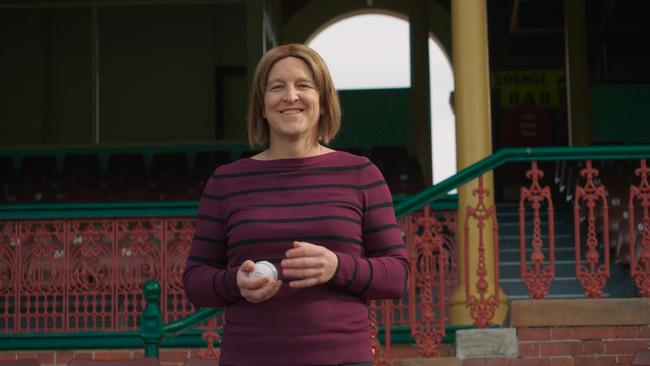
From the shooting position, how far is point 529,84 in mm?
16734

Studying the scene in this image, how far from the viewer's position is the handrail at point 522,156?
614 cm

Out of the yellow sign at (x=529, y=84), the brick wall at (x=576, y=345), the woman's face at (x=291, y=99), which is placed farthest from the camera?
the yellow sign at (x=529, y=84)

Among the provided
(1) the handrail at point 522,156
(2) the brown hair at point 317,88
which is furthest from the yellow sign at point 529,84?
(2) the brown hair at point 317,88

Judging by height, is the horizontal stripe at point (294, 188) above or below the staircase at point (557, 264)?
above

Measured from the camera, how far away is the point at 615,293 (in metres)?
7.62

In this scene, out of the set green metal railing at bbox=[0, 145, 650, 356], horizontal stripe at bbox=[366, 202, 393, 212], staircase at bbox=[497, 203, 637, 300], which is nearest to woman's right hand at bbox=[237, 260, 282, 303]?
horizontal stripe at bbox=[366, 202, 393, 212]

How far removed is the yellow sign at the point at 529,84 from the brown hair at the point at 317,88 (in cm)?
1474

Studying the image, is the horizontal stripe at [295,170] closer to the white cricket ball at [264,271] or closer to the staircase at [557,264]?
the white cricket ball at [264,271]

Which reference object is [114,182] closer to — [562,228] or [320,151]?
[562,228]

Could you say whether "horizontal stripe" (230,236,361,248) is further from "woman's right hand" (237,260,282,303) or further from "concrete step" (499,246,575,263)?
"concrete step" (499,246,575,263)

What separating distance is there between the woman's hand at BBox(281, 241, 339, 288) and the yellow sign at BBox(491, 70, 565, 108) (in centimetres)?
1502

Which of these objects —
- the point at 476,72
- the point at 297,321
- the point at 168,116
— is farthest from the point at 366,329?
the point at 168,116

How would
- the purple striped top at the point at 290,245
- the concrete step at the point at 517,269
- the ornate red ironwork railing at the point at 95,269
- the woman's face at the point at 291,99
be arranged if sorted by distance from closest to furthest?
the purple striped top at the point at 290,245
the woman's face at the point at 291,99
the ornate red ironwork railing at the point at 95,269
the concrete step at the point at 517,269

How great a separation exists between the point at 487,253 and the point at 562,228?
12.3ft
